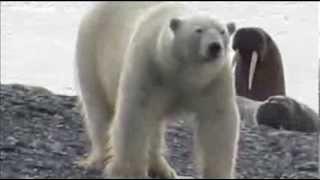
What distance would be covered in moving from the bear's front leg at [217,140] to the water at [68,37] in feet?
16.1

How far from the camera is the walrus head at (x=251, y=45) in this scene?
9.62m

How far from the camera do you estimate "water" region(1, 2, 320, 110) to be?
12398 millimetres

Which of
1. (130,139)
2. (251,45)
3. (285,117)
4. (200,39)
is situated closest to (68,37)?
(251,45)

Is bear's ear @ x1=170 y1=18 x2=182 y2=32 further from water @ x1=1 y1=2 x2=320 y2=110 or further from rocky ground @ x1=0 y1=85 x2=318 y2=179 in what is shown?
water @ x1=1 y1=2 x2=320 y2=110

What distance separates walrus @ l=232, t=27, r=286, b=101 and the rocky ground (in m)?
1.69

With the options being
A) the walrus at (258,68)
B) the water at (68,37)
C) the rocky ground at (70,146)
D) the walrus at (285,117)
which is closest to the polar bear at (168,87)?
the rocky ground at (70,146)

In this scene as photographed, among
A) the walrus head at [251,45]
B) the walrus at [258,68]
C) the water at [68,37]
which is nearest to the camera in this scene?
the walrus head at [251,45]

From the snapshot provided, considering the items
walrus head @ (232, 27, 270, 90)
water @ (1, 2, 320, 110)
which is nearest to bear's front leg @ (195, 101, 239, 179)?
walrus head @ (232, 27, 270, 90)

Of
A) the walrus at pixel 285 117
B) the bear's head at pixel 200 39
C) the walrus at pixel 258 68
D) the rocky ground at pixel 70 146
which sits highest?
the bear's head at pixel 200 39

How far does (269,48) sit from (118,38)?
3.84 meters

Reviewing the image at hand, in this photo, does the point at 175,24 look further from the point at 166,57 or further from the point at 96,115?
the point at 96,115

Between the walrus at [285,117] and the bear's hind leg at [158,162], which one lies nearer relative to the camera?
the bear's hind leg at [158,162]

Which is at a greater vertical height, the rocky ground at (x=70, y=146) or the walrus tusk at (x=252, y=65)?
the rocky ground at (x=70, y=146)

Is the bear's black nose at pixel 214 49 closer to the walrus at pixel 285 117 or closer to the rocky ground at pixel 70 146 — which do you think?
the rocky ground at pixel 70 146
